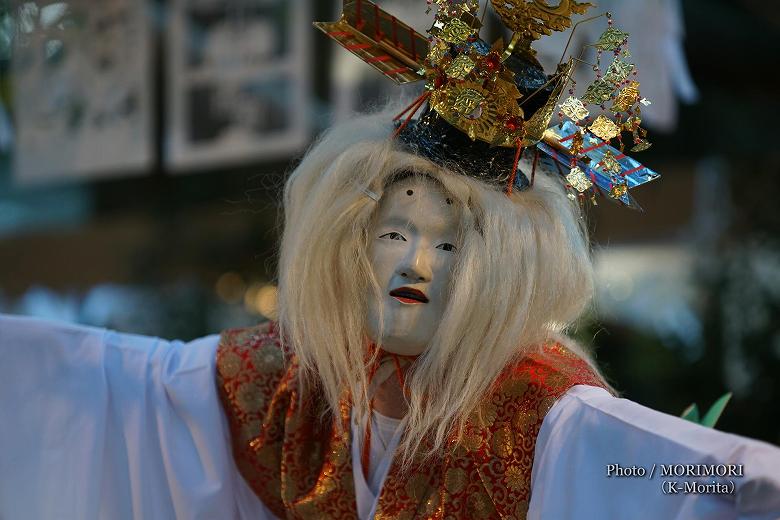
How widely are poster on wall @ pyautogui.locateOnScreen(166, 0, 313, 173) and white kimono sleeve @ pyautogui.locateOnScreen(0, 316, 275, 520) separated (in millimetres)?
1316

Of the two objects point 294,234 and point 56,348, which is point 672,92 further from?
point 56,348

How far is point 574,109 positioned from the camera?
1298mm

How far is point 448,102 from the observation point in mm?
1325

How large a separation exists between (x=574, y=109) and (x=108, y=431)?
83 centimetres

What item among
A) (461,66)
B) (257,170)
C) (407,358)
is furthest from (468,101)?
(257,170)

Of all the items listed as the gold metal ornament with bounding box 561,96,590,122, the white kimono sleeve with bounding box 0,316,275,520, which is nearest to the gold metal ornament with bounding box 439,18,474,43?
the gold metal ornament with bounding box 561,96,590,122

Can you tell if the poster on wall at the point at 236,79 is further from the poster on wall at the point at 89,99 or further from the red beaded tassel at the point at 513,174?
the red beaded tassel at the point at 513,174

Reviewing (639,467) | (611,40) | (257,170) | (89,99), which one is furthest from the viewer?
(257,170)

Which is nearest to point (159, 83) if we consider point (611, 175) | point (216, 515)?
point (216, 515)

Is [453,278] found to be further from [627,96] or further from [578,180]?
[627,96]

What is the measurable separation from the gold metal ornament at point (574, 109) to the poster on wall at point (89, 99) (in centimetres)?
170

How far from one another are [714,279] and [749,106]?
0.64 m

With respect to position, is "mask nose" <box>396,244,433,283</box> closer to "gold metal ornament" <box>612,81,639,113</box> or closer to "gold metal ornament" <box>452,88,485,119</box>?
"gold metal ornament" <box>452,88,485,119</box>

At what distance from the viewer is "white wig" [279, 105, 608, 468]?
132 cm
